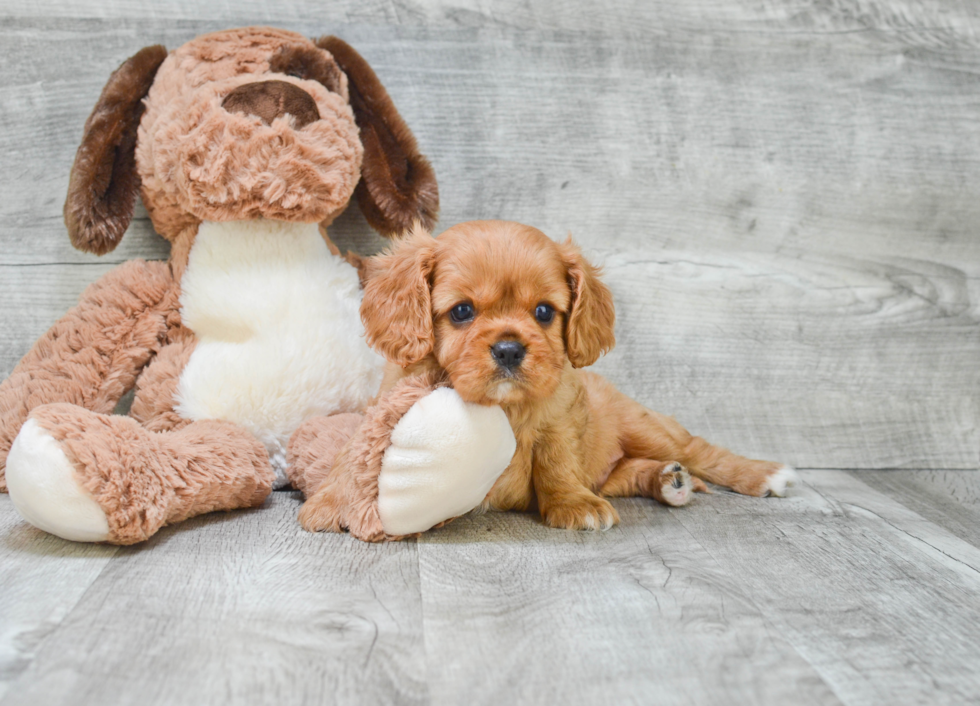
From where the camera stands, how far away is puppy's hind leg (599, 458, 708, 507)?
6.41ft

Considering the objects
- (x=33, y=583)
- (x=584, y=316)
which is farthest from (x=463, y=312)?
(x=33, y=583)

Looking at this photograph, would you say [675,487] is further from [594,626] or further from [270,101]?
[270,101]

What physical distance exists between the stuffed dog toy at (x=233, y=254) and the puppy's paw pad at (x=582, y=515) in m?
0.51

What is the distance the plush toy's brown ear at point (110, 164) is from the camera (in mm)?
1896

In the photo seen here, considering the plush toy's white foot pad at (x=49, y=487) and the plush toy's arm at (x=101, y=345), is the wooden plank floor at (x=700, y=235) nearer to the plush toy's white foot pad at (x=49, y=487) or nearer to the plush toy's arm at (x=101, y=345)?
the plush toy's white foot pad at (x=49, y=487)

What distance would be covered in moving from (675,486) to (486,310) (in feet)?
2.22

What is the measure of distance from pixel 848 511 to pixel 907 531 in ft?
0.54

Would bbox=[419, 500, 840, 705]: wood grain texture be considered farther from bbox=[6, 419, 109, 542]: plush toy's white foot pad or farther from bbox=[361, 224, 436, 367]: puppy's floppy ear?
bbox=[6, 419, 109, 542]: plush toy's white foot pad

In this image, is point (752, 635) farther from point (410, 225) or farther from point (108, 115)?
point (108, 115)

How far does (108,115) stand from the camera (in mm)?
1920

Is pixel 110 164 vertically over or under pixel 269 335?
over

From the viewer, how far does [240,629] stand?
1.20m

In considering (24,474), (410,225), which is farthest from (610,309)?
(24,474)

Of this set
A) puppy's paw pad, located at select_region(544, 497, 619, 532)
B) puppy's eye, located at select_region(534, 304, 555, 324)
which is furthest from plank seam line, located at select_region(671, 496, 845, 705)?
puppy's eye, located at select_region(534, 304, 555, 324)
